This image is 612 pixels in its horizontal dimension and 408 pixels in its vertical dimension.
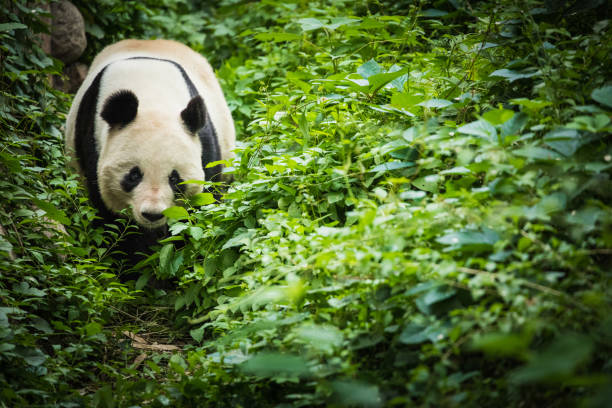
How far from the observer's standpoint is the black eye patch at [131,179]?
3555 millimetres

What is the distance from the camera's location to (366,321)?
201cm

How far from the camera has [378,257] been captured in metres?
1.83

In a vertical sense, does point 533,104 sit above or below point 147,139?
above

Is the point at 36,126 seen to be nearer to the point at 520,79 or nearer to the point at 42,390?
the point at 42,390

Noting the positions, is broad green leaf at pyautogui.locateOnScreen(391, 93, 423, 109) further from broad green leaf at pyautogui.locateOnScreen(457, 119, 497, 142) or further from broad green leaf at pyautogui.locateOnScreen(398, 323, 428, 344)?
broad green leaf at pyautogui.locateOnScreen(398, 323, 428, 344)

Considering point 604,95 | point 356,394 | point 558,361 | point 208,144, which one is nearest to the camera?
point 558,361

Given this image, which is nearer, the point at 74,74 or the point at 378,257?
the point at 378,257

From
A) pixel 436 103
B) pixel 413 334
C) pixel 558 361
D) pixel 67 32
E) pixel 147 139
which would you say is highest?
pixel 67 32

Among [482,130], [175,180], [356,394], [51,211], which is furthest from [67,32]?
[356,394]

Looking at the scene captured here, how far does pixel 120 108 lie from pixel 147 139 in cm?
31

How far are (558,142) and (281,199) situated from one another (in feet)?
5.07

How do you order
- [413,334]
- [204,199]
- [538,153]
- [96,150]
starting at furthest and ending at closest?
[96,150], [204,199], [538,153], [413,334]

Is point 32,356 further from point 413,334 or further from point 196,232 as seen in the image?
point 413,334

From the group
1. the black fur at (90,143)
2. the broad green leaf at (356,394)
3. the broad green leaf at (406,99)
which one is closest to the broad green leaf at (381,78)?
the broad green leaf at (406,99)
